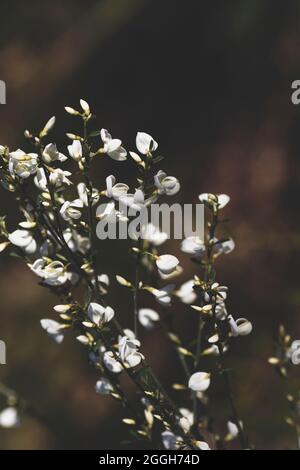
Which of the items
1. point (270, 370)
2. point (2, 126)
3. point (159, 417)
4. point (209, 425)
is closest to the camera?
point (159, 417)

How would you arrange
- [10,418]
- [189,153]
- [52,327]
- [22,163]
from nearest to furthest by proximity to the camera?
[22,163], [52,327], [10,418], [189,153]

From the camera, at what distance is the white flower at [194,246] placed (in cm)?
75

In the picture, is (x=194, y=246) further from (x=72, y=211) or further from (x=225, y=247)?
(x=72, y=211)

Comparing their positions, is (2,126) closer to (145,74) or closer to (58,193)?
(145,74)

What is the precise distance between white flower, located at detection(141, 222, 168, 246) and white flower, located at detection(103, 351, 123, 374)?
146mm

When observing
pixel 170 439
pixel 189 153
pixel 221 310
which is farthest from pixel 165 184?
pixel 189 153

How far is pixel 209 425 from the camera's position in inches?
32.9

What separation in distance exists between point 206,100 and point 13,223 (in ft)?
1.97

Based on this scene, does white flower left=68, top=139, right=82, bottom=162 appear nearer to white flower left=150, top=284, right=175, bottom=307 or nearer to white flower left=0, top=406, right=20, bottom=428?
white flower left=150, top=284, right=175, bottom=307

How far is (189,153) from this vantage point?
→ 1668mm

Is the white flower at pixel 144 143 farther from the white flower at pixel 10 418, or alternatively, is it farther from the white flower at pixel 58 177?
the white flower at pixel 10 418

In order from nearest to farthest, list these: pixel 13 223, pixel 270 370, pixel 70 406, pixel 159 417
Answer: pixel 159 417
pixel 270 370
pixel 70 406
pixel 13 223

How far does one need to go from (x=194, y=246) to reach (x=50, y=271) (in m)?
0.17

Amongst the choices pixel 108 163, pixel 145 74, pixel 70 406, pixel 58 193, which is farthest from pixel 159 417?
pixel 145 74
